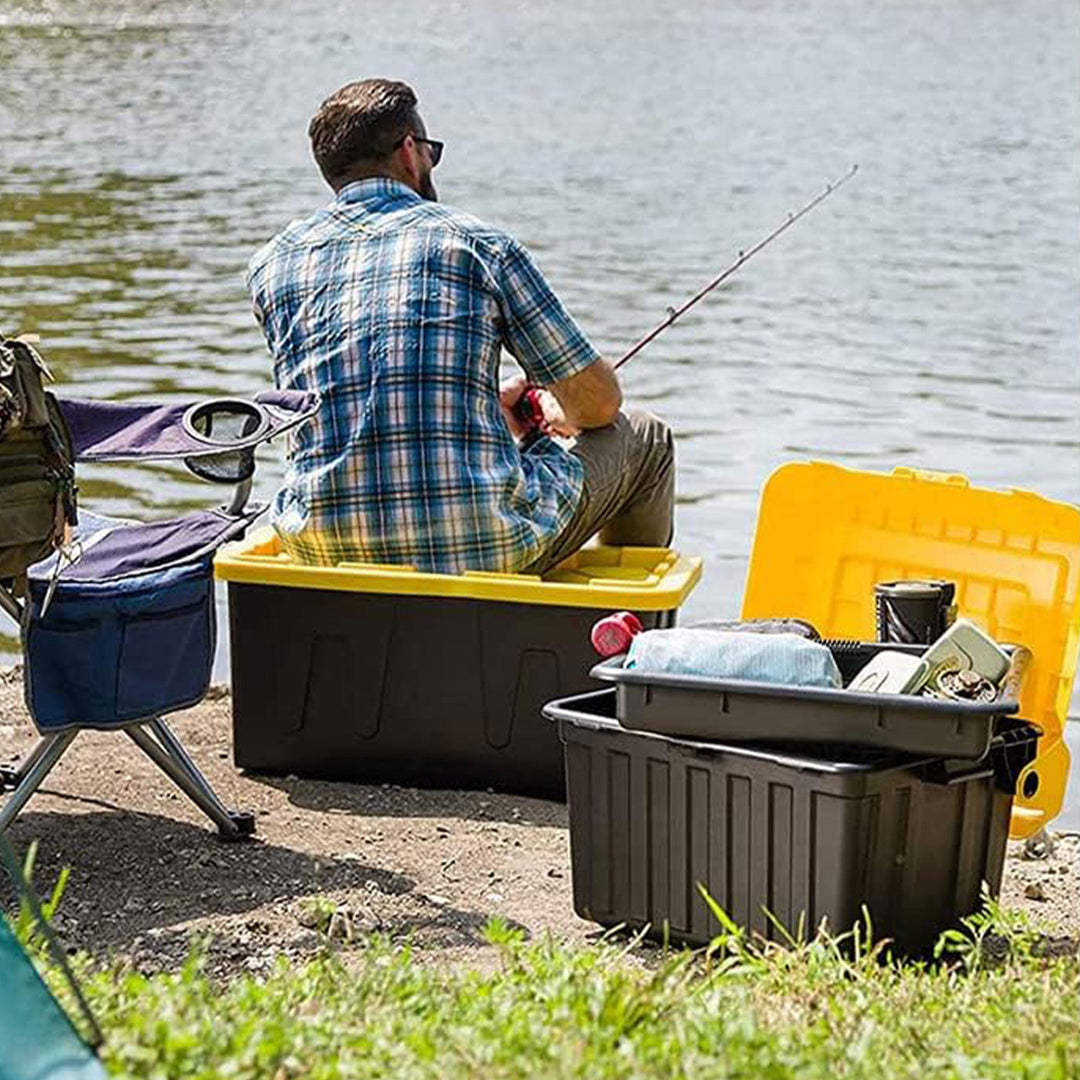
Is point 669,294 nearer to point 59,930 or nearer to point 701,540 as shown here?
point 701,540

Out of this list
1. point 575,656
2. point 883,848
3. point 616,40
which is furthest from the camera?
point 616,40

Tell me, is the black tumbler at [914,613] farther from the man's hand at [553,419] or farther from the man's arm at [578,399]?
the man's hand at [553,419]

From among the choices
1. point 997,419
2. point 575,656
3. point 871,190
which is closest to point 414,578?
point 575,656

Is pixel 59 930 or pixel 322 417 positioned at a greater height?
pixel 322 417

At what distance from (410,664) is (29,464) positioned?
112 centimetres

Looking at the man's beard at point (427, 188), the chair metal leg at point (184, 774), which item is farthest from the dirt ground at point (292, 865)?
the man's beard at point (427, 188)

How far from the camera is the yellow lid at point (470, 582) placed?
4.36m

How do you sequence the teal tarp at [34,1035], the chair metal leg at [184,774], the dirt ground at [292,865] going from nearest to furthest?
1. the teal tarp at [34,1035]
2. the dirt ground at [292,865]
3. the chair metal leg at [184,774]

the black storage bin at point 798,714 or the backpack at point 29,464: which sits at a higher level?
the backpack at point 29,464

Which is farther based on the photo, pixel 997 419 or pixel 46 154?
pixel 46 154

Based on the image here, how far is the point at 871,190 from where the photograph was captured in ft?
50.8

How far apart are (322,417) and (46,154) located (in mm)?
13767

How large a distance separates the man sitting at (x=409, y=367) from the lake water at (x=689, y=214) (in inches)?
66.8

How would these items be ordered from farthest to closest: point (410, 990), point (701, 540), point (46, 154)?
point (46, 154), point (701, 540), point (410, 990)
